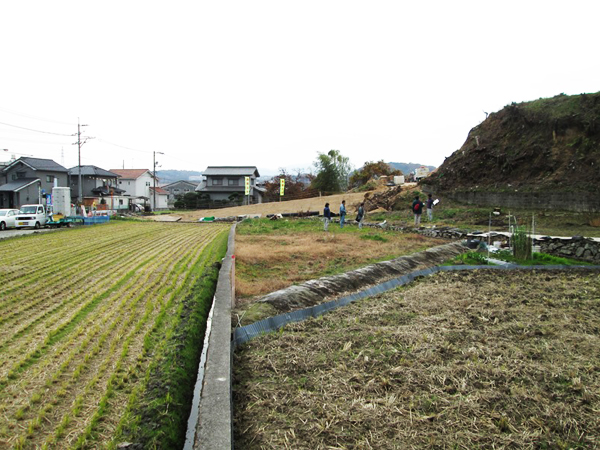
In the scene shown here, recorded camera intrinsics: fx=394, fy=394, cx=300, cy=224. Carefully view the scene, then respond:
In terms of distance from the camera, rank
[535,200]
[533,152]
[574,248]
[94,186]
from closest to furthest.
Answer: [574,248], [535,200], [533,152], [94,186]

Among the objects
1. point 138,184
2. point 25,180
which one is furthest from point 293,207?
point 138,184

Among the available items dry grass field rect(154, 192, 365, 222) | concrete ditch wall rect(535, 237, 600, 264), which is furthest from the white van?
concrete ditch wall rect(535, 237, 600, 264)

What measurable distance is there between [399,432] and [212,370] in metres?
1.70

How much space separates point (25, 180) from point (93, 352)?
135 feet

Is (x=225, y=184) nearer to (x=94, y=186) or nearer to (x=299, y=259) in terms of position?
(x=94, y=186)

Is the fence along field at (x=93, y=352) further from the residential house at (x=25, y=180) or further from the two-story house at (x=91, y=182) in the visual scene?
the two-story house at (x=91, y=182)

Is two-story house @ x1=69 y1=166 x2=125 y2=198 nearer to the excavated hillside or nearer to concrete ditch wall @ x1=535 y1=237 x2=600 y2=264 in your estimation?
the excavated hillside

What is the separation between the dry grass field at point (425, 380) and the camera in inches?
104

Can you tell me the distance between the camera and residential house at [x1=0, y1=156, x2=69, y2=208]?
118 ft

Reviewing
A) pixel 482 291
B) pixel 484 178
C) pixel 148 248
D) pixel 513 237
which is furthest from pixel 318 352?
pixel 484 178

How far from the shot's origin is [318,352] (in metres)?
4.00

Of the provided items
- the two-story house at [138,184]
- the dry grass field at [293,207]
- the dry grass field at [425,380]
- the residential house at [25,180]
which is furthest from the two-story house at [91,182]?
the dry grass field at [425,380]

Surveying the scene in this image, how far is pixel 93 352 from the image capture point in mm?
4066

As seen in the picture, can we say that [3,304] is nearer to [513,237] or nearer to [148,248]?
[148,248]
